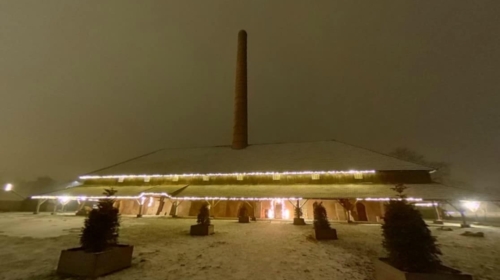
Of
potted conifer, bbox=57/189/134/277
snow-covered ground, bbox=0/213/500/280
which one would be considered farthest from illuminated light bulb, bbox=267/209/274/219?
potted conifer, bbox=57/189/134/277

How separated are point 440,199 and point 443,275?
52.2ft

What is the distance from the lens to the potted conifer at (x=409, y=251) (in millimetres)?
4508

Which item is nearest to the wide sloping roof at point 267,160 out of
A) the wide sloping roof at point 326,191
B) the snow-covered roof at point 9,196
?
the wide sloping roof at point 326,191

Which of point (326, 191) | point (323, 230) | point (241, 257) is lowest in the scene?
point (241, 257)

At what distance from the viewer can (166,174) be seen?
87.3ft

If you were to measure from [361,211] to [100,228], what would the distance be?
22.1 metres

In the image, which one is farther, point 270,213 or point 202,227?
point 270,213

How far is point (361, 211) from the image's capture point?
21.3 m

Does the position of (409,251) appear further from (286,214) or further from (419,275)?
(286,214)

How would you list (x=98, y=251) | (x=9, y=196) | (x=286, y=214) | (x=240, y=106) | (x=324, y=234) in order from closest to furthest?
1. (x=98, y=251)
2. (x=324, y=234)
3. (x=286, y=214)
4. (x=240, y=106)
5. (x=9, y=196)

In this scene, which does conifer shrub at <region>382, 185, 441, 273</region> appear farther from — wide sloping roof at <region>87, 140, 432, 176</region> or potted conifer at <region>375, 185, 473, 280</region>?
wide sloping roof at <region>87, 140, 432, 176</region>

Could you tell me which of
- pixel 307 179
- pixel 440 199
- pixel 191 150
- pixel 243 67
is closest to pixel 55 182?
pixel 191 150

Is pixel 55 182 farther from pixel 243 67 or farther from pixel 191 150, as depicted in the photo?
pixel 243 67

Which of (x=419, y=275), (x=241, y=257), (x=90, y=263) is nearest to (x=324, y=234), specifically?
(x=241, y=257)
